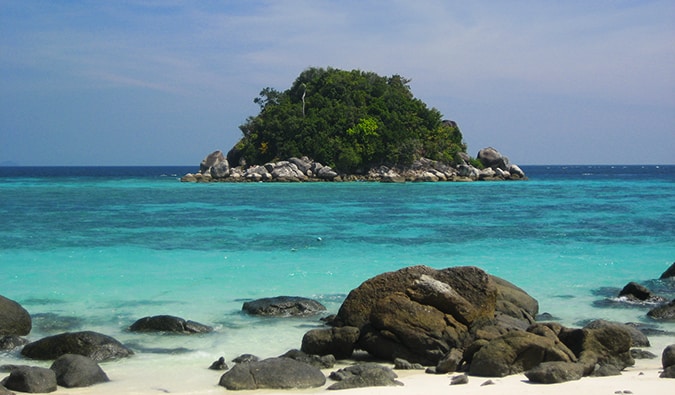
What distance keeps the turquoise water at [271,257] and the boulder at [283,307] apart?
28cm

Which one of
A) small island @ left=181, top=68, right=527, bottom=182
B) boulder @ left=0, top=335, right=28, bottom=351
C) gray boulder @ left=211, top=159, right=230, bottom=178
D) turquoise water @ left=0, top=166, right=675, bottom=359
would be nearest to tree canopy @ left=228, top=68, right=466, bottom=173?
small island @ left=181, top=68, right=527, bottom=182

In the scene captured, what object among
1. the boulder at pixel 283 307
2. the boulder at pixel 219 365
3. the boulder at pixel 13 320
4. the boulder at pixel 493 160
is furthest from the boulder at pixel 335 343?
the boulder at pixel 493 160

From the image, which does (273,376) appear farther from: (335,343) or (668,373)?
(668,373)

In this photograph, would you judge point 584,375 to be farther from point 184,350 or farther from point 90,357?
point 90,357

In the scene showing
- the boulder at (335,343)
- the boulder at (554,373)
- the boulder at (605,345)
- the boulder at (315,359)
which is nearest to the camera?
the boulder at (554,373)

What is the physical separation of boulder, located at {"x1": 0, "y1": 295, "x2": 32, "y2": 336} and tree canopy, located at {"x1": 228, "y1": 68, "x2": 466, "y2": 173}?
57133 millimetres

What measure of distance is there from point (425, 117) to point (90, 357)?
69097mm

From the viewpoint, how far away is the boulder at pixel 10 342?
8.53m

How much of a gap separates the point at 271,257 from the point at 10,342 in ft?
28.4

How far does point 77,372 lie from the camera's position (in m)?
6.88

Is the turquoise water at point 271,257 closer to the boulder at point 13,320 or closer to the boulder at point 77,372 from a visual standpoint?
the boulder at point 13,320

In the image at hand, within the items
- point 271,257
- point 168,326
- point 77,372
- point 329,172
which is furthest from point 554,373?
point 329,172

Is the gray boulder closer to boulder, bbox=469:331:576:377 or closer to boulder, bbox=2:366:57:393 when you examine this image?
boulder, bbox=2:366:57:393

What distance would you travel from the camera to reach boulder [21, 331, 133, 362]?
8.03m
